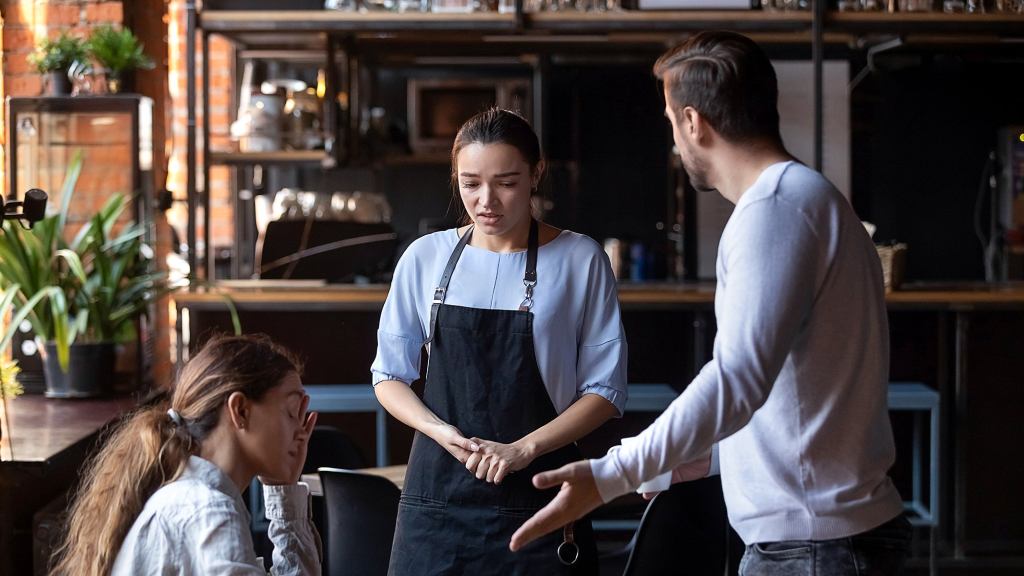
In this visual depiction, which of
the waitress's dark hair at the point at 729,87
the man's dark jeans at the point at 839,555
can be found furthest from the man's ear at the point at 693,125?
the man's dark jeans at the point at 839,555

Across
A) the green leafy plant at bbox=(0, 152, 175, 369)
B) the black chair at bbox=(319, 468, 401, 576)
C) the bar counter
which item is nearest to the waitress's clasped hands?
the black chair at bbox=(319, 468, 401, 576)

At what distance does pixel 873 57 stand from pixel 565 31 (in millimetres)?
1685

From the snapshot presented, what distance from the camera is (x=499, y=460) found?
2076 millimetres

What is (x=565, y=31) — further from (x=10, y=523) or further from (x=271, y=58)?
(x=10, y=523)

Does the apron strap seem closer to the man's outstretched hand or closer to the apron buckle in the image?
the apron buckle

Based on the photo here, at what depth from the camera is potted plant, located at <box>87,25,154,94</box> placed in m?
4.09

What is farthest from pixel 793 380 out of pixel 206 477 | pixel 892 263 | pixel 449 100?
pixel 449 100

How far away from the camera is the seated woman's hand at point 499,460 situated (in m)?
2.08

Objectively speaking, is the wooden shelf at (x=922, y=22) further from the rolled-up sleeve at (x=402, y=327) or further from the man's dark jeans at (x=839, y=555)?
the man's dark jeans at (x=839, y=555)

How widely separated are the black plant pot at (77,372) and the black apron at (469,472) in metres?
1.93

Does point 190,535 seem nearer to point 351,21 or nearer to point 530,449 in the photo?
point 530,449

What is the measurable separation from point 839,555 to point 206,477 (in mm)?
833

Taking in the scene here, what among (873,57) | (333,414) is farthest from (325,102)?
(873,57)

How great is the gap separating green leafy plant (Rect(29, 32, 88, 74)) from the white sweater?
10.3ft
